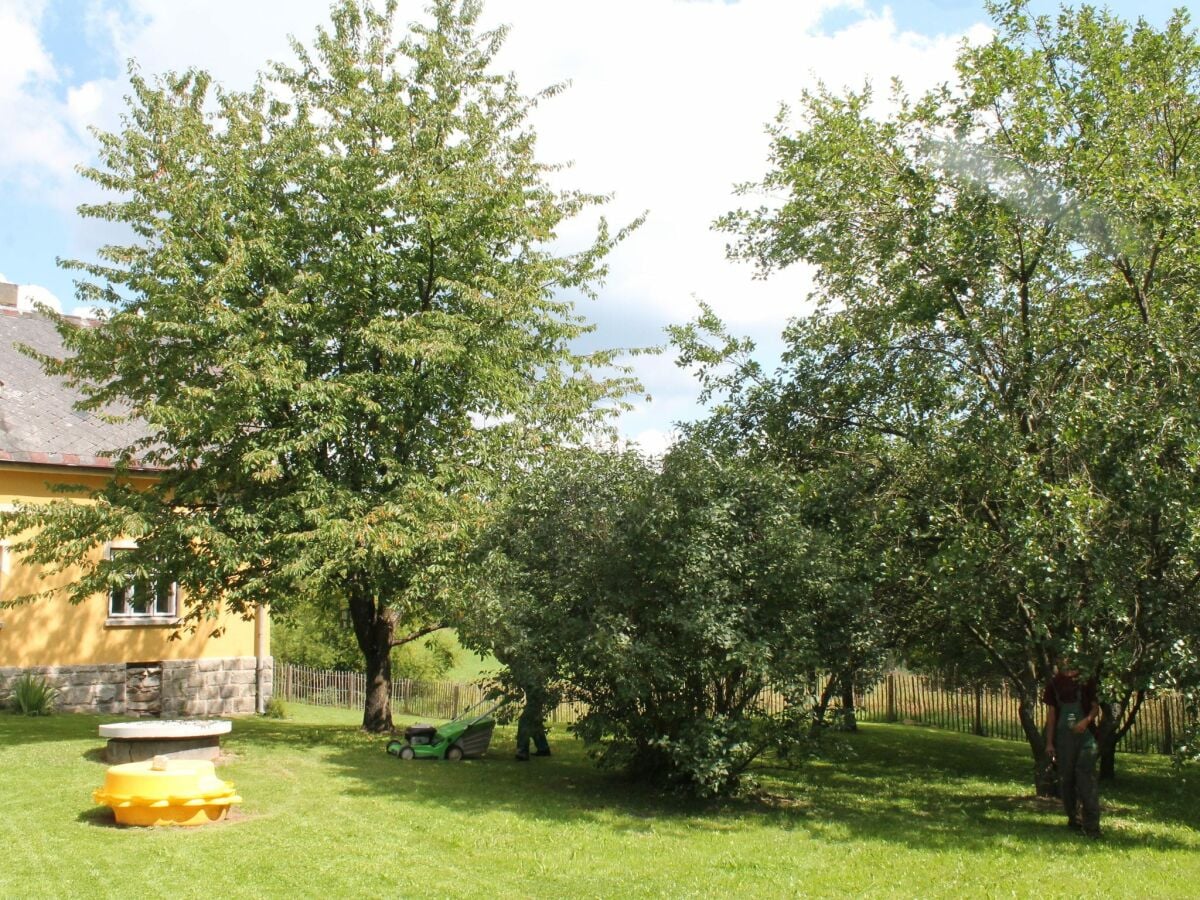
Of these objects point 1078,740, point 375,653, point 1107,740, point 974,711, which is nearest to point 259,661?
point 375,653

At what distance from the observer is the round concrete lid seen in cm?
1115

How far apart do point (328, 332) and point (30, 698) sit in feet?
28.2

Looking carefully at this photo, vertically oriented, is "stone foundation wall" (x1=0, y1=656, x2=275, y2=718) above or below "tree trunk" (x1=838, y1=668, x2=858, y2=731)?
below

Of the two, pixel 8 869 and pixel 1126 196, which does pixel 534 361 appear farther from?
pixel 8 869

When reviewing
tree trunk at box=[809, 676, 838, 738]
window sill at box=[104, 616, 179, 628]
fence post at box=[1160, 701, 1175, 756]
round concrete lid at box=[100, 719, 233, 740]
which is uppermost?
window sill at box=[104, 616, 179, 628]

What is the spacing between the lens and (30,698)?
17.8 m

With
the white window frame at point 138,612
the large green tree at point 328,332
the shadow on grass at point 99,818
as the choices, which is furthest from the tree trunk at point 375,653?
the shadow on grass at point 99,818

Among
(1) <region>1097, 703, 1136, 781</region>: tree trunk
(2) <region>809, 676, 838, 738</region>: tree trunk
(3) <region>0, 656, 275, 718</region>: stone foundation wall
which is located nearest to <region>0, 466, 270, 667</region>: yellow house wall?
(3) <region>0, 656, 275, 718</region>: stone foundation wall

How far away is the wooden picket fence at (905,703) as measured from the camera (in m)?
19.2

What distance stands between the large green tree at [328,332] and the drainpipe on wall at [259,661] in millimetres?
5895

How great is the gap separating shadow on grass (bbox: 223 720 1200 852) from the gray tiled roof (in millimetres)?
6810

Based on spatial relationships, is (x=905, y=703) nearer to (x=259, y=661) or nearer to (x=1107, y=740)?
(x=1107, y=740)

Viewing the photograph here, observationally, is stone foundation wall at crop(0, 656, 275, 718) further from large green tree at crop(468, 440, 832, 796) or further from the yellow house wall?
large green tree at crop(468, 440, 832, 796)

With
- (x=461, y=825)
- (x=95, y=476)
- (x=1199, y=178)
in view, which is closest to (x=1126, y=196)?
(x=1199, y=178)
